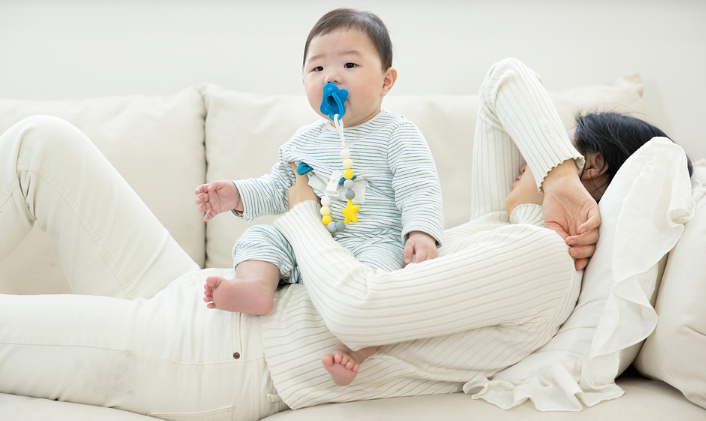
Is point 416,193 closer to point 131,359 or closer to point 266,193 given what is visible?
point 266,193

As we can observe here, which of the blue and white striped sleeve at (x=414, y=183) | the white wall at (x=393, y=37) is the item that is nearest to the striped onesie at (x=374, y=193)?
the blue and white striped sleeve at (x=414, y=183)

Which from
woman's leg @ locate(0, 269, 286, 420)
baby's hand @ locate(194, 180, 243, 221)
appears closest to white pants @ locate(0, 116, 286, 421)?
woman's leg @ locate(0, 269, 286, 420)

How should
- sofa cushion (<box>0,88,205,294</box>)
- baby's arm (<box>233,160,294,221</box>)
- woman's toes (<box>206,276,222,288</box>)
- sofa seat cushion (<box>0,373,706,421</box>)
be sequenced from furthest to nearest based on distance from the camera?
sofa cushion (<box>0,88,205,294</box>), baby's arm (<box>233,160,294,221</box>), woman's toes (<box>206,276,222,288</box>), sofa seat cushion (<box>0,373,706,421</box>)

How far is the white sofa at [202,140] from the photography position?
49.4 inches

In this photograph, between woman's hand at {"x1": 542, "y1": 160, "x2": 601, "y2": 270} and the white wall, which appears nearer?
woman's hand at {"x1": 542, "y1": 160, "x2": 601, "y2": 270}

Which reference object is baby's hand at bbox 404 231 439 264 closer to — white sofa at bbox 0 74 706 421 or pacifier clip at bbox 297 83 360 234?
pacifier clip at bbox 297 83 360 234

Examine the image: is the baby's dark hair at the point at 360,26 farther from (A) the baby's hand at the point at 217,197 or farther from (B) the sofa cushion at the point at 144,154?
A: (B) the sofa cushion at the point at 144,154

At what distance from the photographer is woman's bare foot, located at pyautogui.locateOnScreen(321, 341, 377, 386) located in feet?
2.11

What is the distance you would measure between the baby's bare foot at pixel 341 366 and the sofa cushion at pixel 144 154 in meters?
0.76

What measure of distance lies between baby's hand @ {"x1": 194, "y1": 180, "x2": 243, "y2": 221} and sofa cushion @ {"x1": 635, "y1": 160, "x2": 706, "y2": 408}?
29.0 inches

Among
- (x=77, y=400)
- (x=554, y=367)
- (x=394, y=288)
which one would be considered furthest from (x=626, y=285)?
(x=77, y=400)

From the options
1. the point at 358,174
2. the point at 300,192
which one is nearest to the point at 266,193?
the point at 300,192

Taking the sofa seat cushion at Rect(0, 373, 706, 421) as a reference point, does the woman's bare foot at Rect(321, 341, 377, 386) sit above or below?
above

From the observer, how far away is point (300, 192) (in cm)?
91
